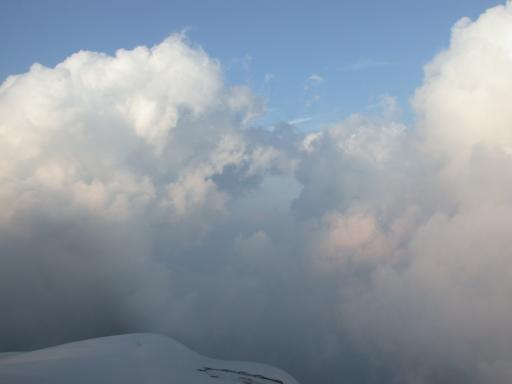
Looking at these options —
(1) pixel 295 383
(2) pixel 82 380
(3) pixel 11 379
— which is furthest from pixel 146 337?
(3) pixel 11 379

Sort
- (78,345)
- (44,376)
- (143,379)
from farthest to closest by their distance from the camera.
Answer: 1. (78,345)
2. (143,379)
3. (44,376)

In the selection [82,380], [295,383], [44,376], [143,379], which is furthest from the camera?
[295,383]

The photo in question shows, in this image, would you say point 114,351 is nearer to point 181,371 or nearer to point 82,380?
point 181,371

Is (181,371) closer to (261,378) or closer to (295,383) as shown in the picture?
(261,378)

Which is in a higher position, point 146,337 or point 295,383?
point 146,337

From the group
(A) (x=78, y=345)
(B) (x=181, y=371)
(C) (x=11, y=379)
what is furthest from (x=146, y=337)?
(C) (x=11, y=379)

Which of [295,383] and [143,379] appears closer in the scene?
[143,379]
